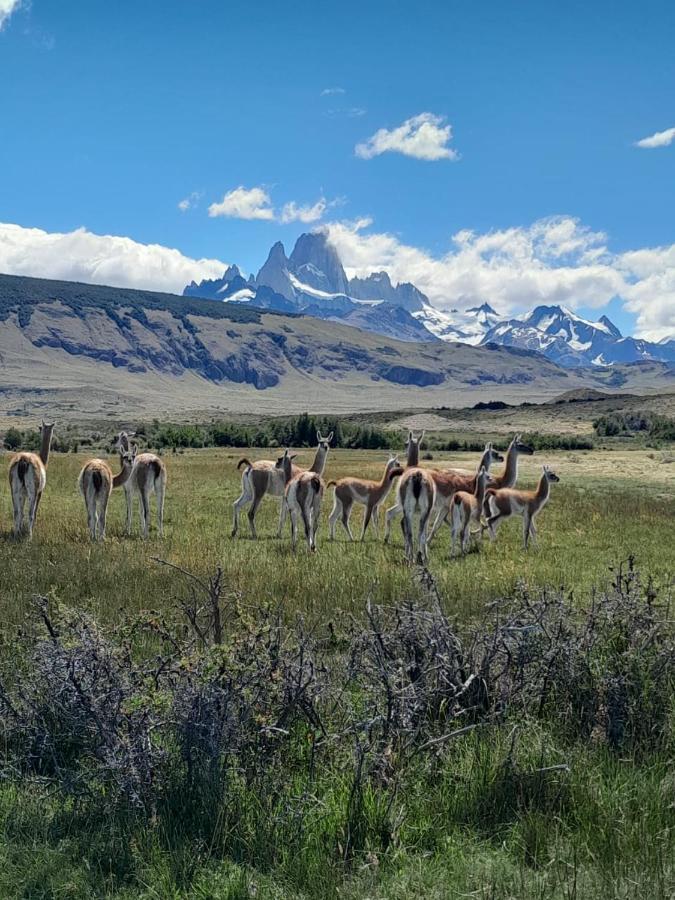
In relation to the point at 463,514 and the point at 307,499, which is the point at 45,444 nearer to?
the point at 307,499

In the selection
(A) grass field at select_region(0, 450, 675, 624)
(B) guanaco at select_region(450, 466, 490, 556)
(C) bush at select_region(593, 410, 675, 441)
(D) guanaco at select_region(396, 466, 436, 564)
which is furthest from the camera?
(C) bush at select_region(593, 410, 675, 441)

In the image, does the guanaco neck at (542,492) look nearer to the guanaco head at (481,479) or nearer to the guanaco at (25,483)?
the guanaco head at (481,479)

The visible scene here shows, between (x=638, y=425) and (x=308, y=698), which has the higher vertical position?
(x=308, y=698)

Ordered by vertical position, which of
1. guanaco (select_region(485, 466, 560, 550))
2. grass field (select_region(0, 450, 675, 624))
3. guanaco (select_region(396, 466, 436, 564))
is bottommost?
grass field (select_region(0, 450, 675, 624))

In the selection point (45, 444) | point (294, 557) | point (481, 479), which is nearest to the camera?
point (294, 557)

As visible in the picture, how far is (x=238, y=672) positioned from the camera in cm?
499

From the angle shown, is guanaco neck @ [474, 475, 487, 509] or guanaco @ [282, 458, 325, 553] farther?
guanaco neck @ [474, 475, 487, 509]

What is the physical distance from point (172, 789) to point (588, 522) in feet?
54.2

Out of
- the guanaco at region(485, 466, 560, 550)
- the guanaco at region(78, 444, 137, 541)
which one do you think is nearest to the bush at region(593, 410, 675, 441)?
the guanaco at region(485, 466, 560, 550)

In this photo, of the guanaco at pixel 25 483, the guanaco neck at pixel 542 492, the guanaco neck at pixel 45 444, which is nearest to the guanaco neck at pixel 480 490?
the guanaco neck at pixel 542 492

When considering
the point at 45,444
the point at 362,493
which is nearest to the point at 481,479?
the point at 362,493

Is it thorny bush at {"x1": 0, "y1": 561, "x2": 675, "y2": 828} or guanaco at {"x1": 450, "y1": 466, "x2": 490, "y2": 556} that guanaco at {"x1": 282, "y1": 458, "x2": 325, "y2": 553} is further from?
thorny bush at {"x1": 0, "y1": 561, "x2": 675, "y2": 828}

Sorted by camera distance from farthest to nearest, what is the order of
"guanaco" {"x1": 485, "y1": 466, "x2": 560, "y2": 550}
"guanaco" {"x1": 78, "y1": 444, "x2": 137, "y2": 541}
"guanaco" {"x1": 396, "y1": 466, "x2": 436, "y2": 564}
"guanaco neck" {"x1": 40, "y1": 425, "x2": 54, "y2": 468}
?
"guanaco neck" {"x1": 40, "y1": 425, "x2": 54, "y2": 468} → "guanaco" {"x1": 485, "y1": 466, "x2": 560, "y2": 550} → "guanaco" {"x1": 78, "y1": 444, "x2": 137, "y2": 541} → "guanaco" {"x1": 396, "y1": 466, "x2": 436, "y2": 564}

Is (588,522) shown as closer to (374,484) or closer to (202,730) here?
(374,484)
